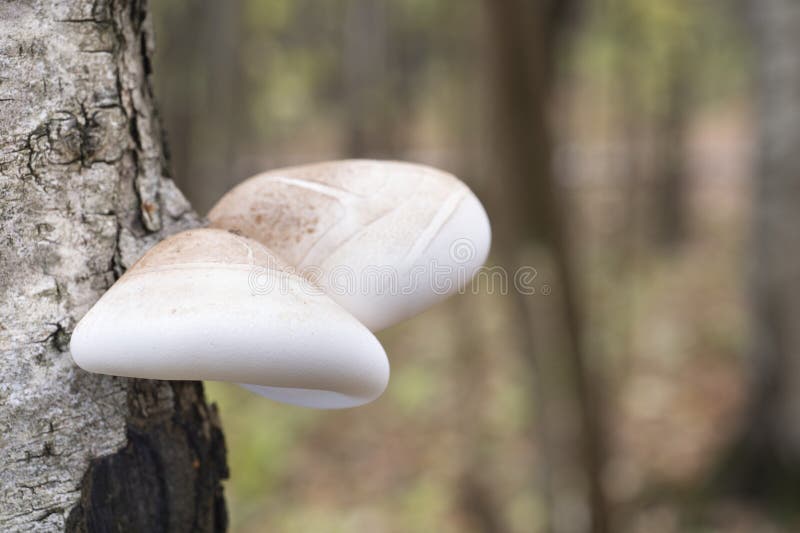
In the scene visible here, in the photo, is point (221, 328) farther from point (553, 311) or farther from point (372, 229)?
point (553, 311)

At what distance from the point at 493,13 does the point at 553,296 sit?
115 cm

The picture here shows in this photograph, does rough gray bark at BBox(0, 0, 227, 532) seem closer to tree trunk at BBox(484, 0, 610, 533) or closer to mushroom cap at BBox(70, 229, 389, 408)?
mushroom cap at BBox(70, 229, 389, 408)

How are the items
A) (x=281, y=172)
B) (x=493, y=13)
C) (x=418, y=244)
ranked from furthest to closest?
(x=493, y=13) → (x=281, y=172) → (x=418, y=244)

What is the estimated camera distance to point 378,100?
50.7 ft

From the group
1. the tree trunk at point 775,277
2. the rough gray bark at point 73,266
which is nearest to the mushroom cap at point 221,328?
the rough gray bark at point 73,266

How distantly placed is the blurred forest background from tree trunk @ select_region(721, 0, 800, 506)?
14 mm

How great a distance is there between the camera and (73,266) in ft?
3.30

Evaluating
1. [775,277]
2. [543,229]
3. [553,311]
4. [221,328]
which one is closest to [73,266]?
[221,328]

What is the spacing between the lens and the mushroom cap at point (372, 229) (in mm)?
1113

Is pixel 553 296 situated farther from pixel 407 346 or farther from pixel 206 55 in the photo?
pixel 206 55

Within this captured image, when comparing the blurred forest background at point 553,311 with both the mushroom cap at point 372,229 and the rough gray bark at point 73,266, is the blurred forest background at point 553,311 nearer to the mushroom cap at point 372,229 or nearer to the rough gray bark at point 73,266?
the mushroom cap at point 372,229

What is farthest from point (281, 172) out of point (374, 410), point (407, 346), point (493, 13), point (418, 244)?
point (407, 346)

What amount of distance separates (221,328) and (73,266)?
0.29 m

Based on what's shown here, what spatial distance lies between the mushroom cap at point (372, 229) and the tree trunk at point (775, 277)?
394 centimetres
